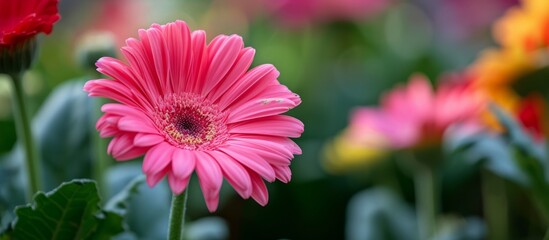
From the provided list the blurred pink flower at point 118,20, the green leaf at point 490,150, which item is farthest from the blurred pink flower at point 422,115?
the blurred pink flower at point 118,20

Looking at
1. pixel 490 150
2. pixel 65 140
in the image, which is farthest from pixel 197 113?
pixel 490 150

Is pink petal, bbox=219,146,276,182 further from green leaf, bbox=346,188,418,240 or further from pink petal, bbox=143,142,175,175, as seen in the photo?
green leaf, bbox=346,188,418,240

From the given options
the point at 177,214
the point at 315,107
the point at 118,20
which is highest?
the point at 118,20

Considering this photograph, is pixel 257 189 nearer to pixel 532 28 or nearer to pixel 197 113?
pixel 197 113

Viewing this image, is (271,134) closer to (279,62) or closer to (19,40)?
(19,40)

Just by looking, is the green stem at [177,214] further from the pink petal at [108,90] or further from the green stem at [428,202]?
the green stem at [428,202]

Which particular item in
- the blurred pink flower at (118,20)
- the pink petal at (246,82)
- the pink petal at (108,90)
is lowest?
the pink petal at (108,90)

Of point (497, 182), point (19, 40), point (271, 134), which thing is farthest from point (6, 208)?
point (497, 182)
